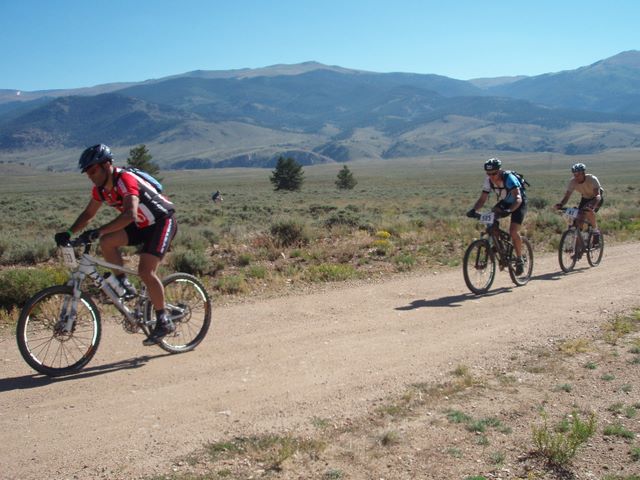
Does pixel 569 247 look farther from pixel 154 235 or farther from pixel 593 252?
pixel 154 235

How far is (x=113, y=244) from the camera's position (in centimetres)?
623

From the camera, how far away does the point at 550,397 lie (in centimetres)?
575

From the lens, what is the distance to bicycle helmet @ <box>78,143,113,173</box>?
579 cm

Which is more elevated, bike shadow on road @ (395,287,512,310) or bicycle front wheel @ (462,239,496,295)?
bicycle front wheel @ (462,239,496,295)

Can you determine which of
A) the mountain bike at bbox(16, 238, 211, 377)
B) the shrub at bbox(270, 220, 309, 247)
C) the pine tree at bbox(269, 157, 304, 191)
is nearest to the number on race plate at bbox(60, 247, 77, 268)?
the mountain bike at bbox(16, 238, 211, 377)

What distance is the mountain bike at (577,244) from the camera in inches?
476

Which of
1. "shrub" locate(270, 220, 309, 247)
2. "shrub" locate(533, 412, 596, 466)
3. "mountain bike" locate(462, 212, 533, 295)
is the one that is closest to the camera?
"shrub" locate(533, 412, 596, 466)

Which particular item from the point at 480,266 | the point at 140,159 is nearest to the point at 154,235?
the point at 480,266

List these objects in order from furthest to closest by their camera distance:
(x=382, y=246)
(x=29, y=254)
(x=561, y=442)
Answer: (x=382, y=246) → (x=29, y=254) → (x=561, y=442)

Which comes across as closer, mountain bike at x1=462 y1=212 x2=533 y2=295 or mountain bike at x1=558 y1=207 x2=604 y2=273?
mountain bike at x1=462 y1=212 x2=533 y2=295

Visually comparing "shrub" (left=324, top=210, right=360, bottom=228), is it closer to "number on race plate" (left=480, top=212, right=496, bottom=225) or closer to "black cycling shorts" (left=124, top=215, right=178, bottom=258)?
"number on race plate" (left=480, top=212, right=496, bottom=225)

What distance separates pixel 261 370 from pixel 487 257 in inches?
206

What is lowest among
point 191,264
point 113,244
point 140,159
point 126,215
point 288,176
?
point 191,264

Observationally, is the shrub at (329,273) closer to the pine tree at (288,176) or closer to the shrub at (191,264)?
the shrub at (191,264)
